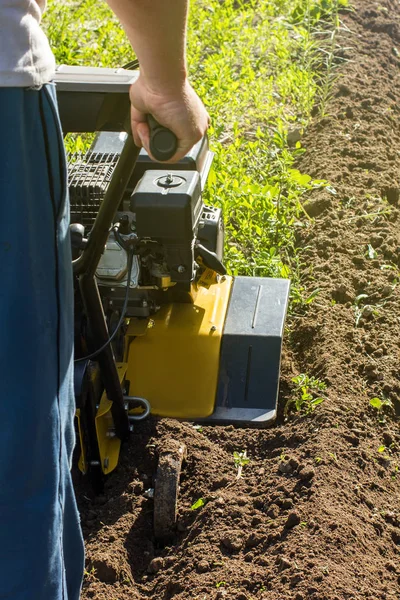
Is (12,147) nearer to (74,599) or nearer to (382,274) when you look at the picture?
(74,599)

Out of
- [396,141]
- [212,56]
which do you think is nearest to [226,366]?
[396,141]

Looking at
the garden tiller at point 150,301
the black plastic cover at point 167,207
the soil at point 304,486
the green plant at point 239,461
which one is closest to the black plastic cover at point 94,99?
the garden tiller at point 150,301

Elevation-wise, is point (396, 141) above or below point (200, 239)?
below

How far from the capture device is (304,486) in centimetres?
236

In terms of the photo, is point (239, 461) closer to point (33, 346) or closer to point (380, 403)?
point (380, 403)

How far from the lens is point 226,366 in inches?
A: 105

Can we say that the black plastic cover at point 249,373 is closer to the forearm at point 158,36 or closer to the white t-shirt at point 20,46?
the forearm at point 158,36

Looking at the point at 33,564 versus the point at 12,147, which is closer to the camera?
the point at 12,147

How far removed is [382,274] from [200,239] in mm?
1053

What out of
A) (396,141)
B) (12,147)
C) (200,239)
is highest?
(12,147)

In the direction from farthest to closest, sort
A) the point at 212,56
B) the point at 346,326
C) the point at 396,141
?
the point at 212,56, the point at 396,141, the point at 346,326

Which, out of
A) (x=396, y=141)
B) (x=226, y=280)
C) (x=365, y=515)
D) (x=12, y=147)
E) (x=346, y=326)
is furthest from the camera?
(x=396, y=141)

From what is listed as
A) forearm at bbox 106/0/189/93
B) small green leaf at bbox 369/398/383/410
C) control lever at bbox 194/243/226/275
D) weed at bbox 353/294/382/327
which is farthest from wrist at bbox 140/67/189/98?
weed at bbox 353/294/382/327

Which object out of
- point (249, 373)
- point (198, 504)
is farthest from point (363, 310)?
point (198, 504)
